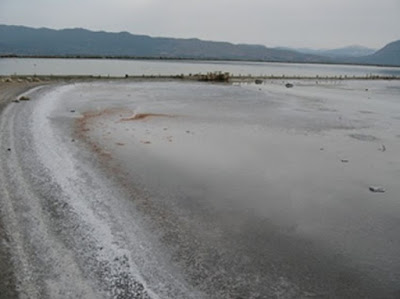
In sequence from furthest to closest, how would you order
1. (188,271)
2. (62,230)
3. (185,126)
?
(185,126)
(62,230)
(188,271)

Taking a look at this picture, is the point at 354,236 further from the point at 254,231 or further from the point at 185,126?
the point at 185,126

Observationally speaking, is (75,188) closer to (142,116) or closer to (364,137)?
(142,116)

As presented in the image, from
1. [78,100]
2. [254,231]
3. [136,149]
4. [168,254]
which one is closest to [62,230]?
[168,254]

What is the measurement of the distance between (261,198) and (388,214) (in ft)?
11.0

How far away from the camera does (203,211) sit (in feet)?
35.0

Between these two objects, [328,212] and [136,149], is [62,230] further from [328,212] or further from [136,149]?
[136,149]

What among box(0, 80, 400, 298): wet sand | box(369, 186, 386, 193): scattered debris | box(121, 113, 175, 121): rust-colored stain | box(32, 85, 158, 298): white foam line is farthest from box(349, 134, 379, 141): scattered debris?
box(32, 85, 158, 298): white foam line

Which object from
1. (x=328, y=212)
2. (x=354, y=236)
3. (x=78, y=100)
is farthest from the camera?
(x=78, y=100)

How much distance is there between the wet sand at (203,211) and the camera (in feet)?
24.2

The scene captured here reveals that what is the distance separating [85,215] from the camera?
32.2ft

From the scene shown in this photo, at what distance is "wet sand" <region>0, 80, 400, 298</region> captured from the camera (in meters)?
7.38

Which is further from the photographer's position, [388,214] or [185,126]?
[185,126]

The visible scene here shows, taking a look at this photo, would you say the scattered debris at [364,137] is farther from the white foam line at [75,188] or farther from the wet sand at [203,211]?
the white foam line at [75,188]

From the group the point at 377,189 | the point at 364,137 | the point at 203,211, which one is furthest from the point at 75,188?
the point at 364,137
